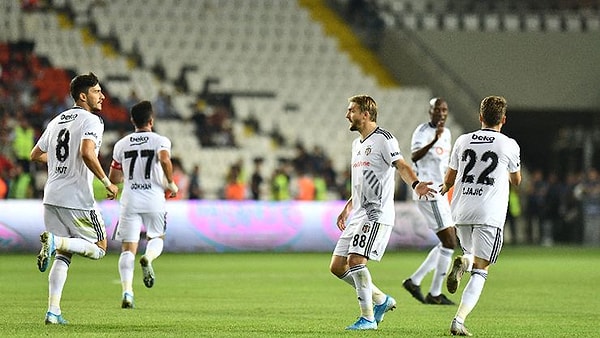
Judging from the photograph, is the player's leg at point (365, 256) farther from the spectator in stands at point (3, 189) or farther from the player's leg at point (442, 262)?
the spectator in stands at point (3, 189)

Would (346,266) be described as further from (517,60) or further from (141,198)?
(517,60)

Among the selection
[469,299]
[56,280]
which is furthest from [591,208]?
[56,280]

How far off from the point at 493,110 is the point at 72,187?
382 centimetres

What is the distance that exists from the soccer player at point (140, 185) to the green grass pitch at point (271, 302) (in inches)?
28.8

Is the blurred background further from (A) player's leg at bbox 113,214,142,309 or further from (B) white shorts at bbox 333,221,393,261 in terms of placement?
(B) white shorts at bbox 333,221,393,261

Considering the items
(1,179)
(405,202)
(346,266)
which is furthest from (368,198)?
(405,202)

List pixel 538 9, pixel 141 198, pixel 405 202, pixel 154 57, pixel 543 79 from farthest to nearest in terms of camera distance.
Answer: pixel 538 9, pixel 543 79, pixel 154 57, pixel 405 202, pixel 141 198

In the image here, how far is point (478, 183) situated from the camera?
1127 centimetres

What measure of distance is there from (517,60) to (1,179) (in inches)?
693

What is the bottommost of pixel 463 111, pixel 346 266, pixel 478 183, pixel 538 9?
pixel 346 266

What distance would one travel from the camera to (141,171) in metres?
14.6

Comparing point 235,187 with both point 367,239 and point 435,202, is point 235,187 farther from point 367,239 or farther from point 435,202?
point 367,239

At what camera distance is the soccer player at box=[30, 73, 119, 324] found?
11664 millimetres

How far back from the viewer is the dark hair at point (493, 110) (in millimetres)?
11117
